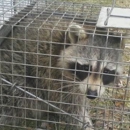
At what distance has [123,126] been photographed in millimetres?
2693

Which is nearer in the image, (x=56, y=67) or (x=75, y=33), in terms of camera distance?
(x=75, y=33)

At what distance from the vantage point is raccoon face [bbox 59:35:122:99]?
2117 millimetres

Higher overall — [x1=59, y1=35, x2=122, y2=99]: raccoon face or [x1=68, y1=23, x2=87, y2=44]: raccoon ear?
[x1=68, y1=23, x2=87, y2=44]: raccoon ear

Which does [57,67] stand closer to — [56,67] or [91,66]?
[56,67]

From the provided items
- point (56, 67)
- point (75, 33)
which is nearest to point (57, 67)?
point (56, 67)

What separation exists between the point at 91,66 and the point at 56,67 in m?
0.36

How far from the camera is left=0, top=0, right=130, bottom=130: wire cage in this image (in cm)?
221

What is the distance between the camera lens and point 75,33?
2.23 m

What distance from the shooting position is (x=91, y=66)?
85.4 inches

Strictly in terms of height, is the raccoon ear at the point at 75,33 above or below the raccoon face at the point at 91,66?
above

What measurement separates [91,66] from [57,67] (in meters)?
0.36

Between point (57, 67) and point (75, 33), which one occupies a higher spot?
point (75, 33)

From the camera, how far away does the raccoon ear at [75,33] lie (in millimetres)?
2164

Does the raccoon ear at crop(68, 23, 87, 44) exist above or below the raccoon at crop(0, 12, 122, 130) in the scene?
above
